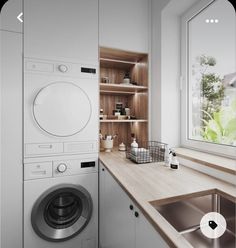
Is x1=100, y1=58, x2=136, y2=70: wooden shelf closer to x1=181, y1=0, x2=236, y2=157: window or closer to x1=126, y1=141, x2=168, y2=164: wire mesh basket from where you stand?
x1=181, y1=0, x2=236, y2=157: window

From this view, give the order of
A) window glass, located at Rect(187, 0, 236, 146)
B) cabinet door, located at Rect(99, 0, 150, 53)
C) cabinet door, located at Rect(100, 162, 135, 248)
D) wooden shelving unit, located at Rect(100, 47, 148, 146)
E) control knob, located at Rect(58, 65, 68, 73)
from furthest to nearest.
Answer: wooden shelving unit, located at Rect(100, 47, 148, 146)
cabinet door, located at Rect(99, 0, 150, 53)
control knob, located at Rect(58, 65, 68, 73)
window glass, located at Rect(187, 0, 236, 146)
cabinet door, located at Rect(100, 162, 135, 248)

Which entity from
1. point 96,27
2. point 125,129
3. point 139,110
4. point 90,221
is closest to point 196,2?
point 96,27

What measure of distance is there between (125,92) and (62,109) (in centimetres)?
95

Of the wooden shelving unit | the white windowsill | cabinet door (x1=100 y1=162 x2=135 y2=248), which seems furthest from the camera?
the wooden shelving unit

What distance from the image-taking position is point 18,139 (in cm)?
154

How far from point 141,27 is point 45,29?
100 centimetres

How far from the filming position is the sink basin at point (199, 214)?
3.42 ft

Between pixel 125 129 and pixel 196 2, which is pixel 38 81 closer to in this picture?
pixel 125 129

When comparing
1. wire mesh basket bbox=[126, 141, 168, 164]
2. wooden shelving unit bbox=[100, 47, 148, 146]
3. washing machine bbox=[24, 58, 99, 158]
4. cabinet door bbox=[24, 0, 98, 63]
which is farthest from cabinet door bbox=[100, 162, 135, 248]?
cabinet door bbox=[24, 0, 98, 63]

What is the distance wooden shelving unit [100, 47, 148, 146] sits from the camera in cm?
207

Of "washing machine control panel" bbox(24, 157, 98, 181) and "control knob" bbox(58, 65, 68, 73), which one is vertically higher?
"control knob" bbox(58, 65, 68, 73)

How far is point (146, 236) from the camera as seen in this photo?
0.81m

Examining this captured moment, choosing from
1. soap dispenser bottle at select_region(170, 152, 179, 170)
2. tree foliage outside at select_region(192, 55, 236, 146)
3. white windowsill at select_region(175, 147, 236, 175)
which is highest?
tree foliage outside at select_region(192, 55, 236, 146)

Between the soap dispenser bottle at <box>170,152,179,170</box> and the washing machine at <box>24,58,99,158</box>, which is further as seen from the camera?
the washing machine at <box>24,58,99,158</box>
